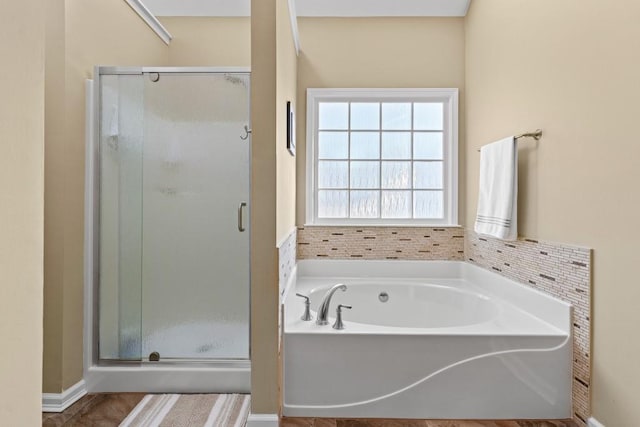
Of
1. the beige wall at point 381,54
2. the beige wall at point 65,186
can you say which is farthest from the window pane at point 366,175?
the beige wall at point 65,186

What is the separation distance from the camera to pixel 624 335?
5.09ft

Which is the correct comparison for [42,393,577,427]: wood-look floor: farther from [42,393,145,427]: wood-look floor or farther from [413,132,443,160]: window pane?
[413,132,443,160]: window pane

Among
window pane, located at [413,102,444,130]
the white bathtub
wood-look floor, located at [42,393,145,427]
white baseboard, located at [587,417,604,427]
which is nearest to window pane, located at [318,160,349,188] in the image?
window pane, located at [413,102,444,130]

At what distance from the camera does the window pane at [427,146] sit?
321cm

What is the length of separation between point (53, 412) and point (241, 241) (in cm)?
131

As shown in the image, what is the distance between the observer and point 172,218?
2.34 meters

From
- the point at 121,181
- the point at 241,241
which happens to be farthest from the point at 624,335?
the point at 121,181

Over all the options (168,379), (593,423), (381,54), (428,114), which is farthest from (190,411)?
(381,54)

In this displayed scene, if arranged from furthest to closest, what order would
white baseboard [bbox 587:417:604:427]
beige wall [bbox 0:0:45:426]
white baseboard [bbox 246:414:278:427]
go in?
1. white baseboard [bbox 246:414:278:427]
2. white baseboard [bbox 587:417:604:427]
3. beige wall [bbox 0:0:45:426]

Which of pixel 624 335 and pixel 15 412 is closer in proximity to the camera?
pixel 15 412

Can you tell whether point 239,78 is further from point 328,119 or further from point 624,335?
point 624,335

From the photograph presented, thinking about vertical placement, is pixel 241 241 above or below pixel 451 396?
above

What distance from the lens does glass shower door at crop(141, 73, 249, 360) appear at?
231 centimetres

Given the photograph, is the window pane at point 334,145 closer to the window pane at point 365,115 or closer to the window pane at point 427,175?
the window pane at point 365,115
